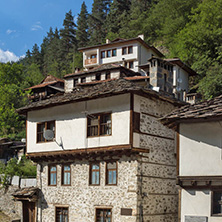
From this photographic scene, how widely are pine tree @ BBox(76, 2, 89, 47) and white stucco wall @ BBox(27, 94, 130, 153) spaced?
55785mm

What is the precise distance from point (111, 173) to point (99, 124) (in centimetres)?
253

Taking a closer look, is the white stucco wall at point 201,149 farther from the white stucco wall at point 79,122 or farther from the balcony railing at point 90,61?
the balcony railing at point 90,61

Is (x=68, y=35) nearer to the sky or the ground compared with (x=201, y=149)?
nearer to the sky

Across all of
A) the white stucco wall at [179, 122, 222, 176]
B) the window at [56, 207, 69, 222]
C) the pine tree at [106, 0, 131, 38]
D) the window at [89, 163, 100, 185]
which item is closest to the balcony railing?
the pine tree at [106, 0, 131, 38]

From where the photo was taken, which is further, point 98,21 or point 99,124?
point 98,21

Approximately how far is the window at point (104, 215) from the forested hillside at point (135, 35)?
1891 centimetres

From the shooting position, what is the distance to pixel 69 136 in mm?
19672

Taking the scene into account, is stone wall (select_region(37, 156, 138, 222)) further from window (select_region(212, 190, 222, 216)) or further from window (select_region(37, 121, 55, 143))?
window (select_region(212, 190, 222, 216))

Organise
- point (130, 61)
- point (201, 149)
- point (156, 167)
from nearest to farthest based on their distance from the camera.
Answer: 1. point (201, 149)
2. point (156, 167)
3. point (130, 61)

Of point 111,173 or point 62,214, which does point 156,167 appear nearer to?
point 111,173

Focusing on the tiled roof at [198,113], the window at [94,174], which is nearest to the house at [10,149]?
the window at [94,174]

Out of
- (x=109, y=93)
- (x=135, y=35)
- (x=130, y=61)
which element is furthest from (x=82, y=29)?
(x=109, y=93)

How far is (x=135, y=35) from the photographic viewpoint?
64562 mm

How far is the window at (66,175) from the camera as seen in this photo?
1992 centimetres
